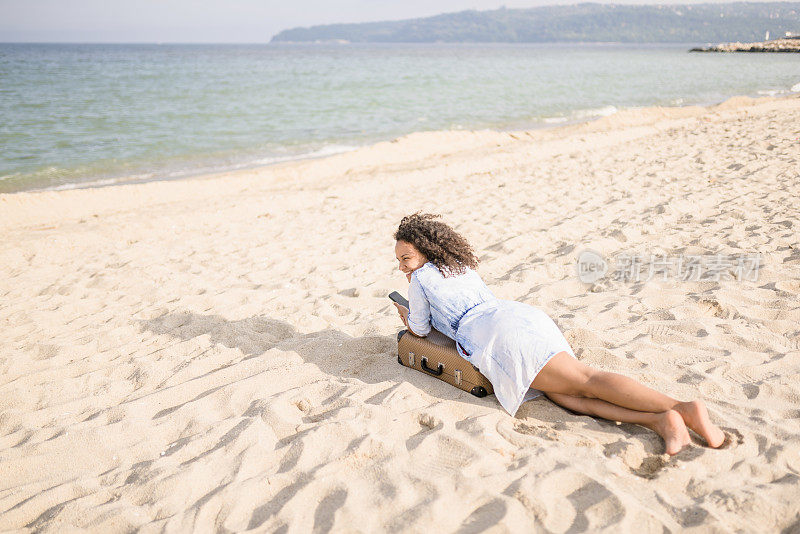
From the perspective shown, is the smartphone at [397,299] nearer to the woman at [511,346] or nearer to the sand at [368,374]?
the woman at [511,346]

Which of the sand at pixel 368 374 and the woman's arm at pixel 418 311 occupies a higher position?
the woman's arm at pixel 418 311

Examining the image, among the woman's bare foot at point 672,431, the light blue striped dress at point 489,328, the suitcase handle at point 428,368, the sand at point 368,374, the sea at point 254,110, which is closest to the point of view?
the sand at point 368,374

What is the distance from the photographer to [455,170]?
405 inches

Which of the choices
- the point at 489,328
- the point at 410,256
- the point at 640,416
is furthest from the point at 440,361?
the point at 640,416

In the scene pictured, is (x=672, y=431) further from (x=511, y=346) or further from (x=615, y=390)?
(x=511, y=346)

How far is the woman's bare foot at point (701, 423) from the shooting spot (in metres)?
2.36

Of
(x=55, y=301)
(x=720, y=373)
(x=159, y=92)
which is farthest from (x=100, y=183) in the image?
(x=159, y=92)

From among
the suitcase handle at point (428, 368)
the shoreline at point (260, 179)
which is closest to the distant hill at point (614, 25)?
the shoreline at point (260, 179)

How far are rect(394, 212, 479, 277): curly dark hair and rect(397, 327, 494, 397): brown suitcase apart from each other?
409mm

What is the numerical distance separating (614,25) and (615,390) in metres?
171

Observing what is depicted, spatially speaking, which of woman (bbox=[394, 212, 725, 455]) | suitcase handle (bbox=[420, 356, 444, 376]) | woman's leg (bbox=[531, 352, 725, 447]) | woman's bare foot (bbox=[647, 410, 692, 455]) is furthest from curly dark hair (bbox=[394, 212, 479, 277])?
woman's bare foot (bbox=[647, 410, 692, 455])

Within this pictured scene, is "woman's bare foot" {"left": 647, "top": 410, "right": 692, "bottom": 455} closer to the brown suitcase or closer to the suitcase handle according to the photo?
the brown suitcase

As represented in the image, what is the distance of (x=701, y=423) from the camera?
2.38m

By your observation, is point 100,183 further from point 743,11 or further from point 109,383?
point 743,11
